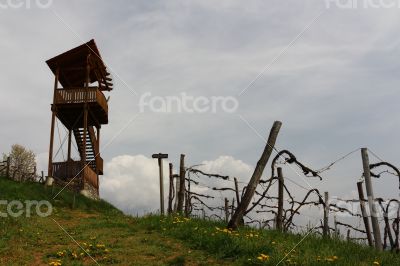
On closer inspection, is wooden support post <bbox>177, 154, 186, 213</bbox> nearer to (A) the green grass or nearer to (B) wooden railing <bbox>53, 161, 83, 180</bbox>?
(A) the green grass

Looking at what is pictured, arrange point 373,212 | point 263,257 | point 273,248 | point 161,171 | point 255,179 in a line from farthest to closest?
1. point 161,171
2. point 255,179
3. point 373,212
4. point 273,248
5. point 263,257

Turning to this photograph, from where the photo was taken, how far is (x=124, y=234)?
15945 millimetres

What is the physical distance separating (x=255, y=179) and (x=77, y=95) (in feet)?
66.0

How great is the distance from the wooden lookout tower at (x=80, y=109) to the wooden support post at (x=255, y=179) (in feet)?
57.9

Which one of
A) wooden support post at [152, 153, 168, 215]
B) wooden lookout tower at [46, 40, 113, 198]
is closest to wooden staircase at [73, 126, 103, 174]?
wooden lookout tower at [46, 40, 113, 198]

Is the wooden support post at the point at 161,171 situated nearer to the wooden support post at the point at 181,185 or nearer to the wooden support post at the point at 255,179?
the wooden support post at the point at 181,185

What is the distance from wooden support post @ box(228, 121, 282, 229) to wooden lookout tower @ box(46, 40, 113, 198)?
57.9 feet

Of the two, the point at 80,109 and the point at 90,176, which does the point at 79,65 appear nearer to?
the point at 80,109

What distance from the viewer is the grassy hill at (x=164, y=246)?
11586 millimetres

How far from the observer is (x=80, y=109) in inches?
1272

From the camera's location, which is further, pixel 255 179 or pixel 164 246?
pixel 255 179

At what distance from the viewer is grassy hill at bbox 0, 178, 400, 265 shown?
456 inches

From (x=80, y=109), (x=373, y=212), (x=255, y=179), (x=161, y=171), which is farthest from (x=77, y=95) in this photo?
(x=373, y=212)

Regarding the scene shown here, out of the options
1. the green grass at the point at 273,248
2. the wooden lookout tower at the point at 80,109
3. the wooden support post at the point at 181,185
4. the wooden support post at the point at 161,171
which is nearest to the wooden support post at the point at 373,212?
the green grass at the point at 273,248
